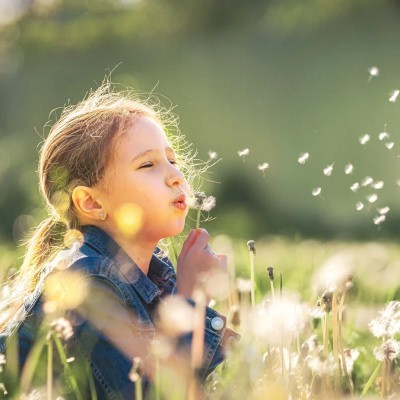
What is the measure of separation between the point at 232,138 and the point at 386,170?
1.93 meters

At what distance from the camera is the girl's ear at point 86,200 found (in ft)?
7.14

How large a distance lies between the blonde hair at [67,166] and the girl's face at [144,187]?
1.6 inches

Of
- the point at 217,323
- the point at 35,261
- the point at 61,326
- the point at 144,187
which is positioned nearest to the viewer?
the point at 61,326

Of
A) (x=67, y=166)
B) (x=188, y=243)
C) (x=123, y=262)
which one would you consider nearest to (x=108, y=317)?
(x=123, y=262)

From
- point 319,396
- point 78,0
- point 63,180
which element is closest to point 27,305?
point 63,180

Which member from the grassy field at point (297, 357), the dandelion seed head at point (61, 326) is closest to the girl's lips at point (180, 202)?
the grassy field at point (297, 357)

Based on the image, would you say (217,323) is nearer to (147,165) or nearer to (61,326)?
(147,165)

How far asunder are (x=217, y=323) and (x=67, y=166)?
1.91 ft

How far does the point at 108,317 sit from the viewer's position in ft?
6.25

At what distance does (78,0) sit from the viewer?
38.1ft

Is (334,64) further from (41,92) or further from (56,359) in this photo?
(56,359)

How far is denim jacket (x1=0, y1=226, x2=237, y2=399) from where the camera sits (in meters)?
1.89

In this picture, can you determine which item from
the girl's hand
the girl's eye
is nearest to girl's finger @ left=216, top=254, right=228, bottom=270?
the girl's hand

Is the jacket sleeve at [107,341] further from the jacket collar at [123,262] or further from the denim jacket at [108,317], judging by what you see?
the jacket collar at [123,262]
